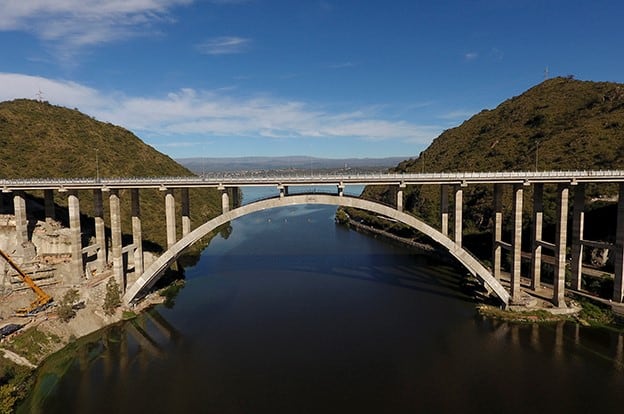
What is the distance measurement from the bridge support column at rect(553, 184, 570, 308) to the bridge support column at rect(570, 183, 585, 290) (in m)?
2.23

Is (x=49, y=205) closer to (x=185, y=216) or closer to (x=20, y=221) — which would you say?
(x=20, y=221)

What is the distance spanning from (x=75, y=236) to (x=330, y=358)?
23507 millimetres

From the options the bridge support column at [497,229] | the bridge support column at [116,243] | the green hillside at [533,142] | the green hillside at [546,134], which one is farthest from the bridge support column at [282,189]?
the green hillside at [546,134]

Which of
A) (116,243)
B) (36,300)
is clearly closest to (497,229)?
(116,243)

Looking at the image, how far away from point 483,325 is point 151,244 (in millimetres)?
39908

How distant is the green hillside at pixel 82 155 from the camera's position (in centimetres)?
5900

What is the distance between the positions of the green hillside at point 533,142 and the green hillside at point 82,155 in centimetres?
3509

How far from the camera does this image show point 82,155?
2709 inches

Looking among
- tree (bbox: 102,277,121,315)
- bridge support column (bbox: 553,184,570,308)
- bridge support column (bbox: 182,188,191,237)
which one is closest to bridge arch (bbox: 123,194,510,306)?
bridge support column (bbox: 182,188,191,237)

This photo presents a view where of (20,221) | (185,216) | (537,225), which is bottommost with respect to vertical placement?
(537,225)

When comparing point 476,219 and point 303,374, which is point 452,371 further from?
point 476,219

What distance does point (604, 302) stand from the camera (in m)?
32.9

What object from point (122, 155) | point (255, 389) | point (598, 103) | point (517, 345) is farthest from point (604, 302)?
point (122, 155)

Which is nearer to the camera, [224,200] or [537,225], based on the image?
[224,200]
